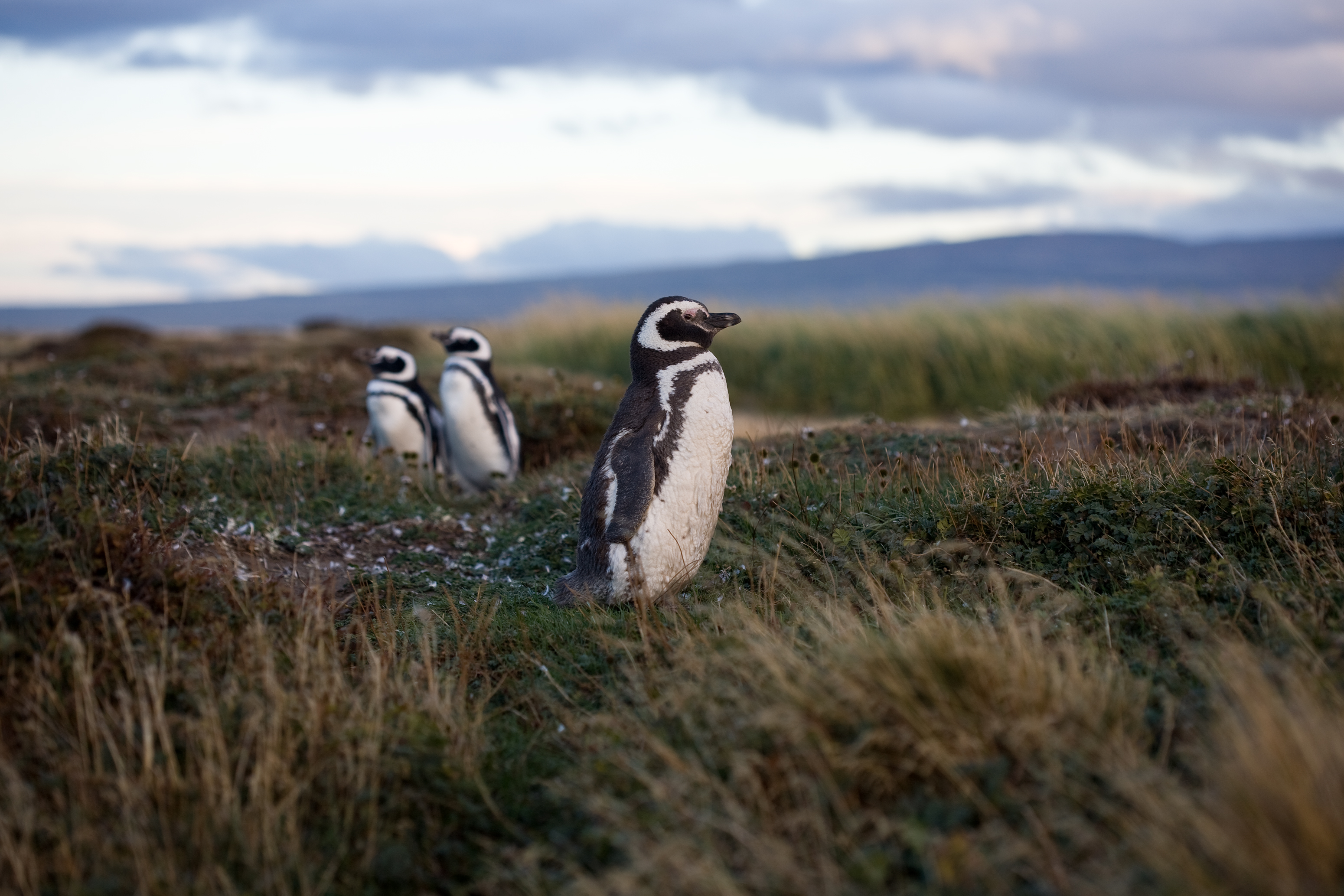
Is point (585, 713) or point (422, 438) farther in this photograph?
point (422, 438)

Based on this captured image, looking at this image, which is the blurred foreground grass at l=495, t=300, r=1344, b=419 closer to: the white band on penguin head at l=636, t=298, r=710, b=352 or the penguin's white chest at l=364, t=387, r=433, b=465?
the penguin's white chest at l=364, t=387, r=433, b=465

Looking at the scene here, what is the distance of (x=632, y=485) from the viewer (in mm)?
4707

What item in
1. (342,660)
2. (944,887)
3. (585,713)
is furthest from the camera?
(342,660)

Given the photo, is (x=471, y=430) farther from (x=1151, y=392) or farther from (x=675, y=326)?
(x=1151, y=392)

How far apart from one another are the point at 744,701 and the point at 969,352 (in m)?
13.4

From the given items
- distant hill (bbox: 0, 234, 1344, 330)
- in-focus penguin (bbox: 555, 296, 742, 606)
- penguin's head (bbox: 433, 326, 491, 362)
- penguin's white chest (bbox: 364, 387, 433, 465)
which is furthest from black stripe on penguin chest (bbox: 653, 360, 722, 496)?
distant hill (bbox: 0, 234, 1344, 330)

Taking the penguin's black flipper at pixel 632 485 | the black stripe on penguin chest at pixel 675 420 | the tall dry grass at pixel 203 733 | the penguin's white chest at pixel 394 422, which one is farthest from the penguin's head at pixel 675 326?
the penguin's white chest at pixel 394 422

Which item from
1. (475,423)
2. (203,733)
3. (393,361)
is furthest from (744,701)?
(393,361)

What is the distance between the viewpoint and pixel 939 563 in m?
4.63

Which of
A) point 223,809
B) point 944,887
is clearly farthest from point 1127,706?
point 223,809

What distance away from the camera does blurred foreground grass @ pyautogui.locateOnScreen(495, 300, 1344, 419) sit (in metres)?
13.0

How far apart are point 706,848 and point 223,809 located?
4.42 ft

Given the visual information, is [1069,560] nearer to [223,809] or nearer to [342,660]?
[342,660]

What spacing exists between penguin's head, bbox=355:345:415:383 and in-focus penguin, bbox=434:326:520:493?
0.48 m
